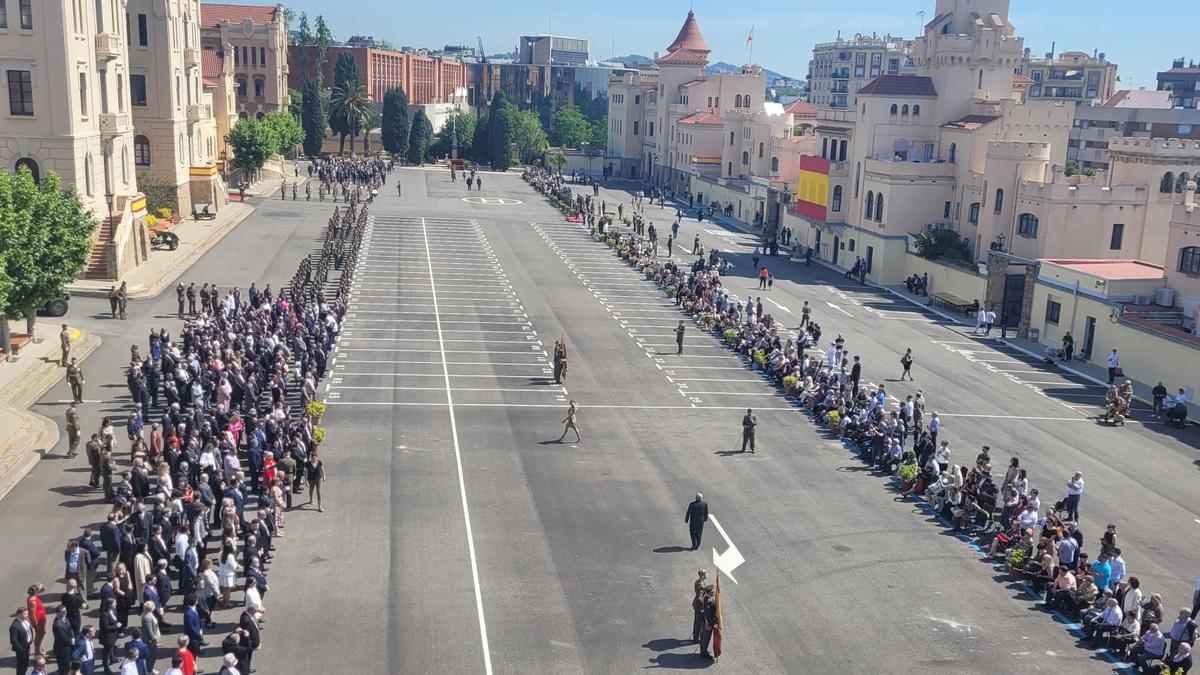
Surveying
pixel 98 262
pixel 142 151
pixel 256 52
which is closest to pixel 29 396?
pixel 98 262

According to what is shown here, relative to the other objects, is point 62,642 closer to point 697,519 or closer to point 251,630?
point 251,630

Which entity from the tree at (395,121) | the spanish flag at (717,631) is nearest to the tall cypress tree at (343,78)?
the tree at (395,121)

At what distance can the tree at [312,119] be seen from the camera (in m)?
125

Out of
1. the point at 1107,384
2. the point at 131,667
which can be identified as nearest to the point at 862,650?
the point at 131,667

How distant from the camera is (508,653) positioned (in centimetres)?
2020

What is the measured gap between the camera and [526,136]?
482 feet

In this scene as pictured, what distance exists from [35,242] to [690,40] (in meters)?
105

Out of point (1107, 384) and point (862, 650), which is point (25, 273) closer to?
point (862, 650)

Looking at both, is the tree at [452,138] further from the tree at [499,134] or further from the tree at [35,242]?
the tree at [35,242]

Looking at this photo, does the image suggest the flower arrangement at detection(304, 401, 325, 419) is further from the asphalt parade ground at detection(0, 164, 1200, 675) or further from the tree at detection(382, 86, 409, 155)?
the tree at detection(382, 86, 409, 155)

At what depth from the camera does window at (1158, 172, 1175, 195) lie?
60.5 m

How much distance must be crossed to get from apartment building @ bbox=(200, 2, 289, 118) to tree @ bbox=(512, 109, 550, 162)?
3377cm

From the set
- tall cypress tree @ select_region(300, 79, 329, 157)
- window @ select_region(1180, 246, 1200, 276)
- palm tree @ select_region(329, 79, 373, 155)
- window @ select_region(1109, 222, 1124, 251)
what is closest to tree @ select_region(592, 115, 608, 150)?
palm tree @ select_region(329, 79, 373, 155)

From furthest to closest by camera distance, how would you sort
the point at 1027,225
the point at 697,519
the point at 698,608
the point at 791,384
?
1. the point at 1027,225
2. the point at 791,384
3. the point at 697,519
4. the point at 698,608
